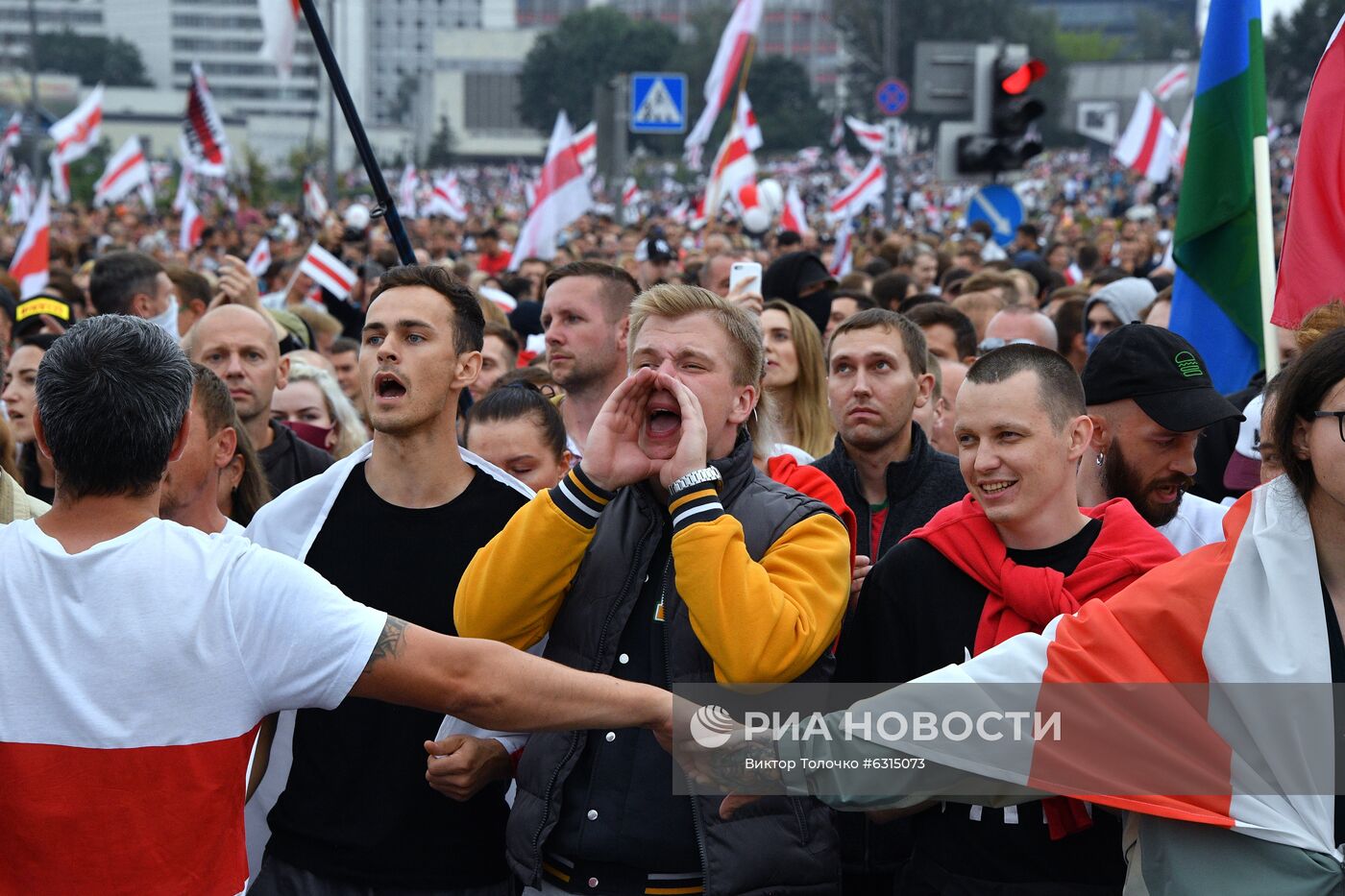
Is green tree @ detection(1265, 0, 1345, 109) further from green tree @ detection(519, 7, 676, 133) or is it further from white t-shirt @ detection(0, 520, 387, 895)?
white t-shirt @ detection(0, 520, 387, 895)

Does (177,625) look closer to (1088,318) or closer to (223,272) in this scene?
(223,272)

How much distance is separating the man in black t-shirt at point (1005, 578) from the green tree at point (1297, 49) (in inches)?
2707

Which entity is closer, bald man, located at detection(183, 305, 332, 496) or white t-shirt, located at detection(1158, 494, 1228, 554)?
white t-shirt, located at detection(1158, 494, 1228, 554)

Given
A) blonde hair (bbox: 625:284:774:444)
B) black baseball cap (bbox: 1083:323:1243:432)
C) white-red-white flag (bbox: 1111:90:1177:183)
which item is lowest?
black baseball cap (bbox: 1083:323:1243:432)

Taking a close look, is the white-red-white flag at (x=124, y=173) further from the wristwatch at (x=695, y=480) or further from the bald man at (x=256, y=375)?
the wristwatch at (x=695, y=480)

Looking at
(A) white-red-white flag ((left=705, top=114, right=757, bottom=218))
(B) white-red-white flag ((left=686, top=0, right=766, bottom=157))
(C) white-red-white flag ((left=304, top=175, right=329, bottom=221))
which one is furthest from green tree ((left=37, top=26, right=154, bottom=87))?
(B) white-red-white flag ((left=686, top=0, right=766, bottom=157))

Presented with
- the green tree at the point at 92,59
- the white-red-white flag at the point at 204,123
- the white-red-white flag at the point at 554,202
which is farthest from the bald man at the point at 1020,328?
the green tree at the point at 92,59

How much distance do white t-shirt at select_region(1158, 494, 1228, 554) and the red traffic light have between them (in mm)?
8379

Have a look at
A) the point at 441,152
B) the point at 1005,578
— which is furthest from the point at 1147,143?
the point at 441,152

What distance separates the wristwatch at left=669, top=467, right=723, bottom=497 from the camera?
3.32 meters

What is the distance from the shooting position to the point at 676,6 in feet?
514

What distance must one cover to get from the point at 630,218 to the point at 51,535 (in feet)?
118

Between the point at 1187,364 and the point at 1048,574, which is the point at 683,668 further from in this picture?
the point at 1187,364

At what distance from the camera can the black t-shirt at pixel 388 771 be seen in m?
3.80
